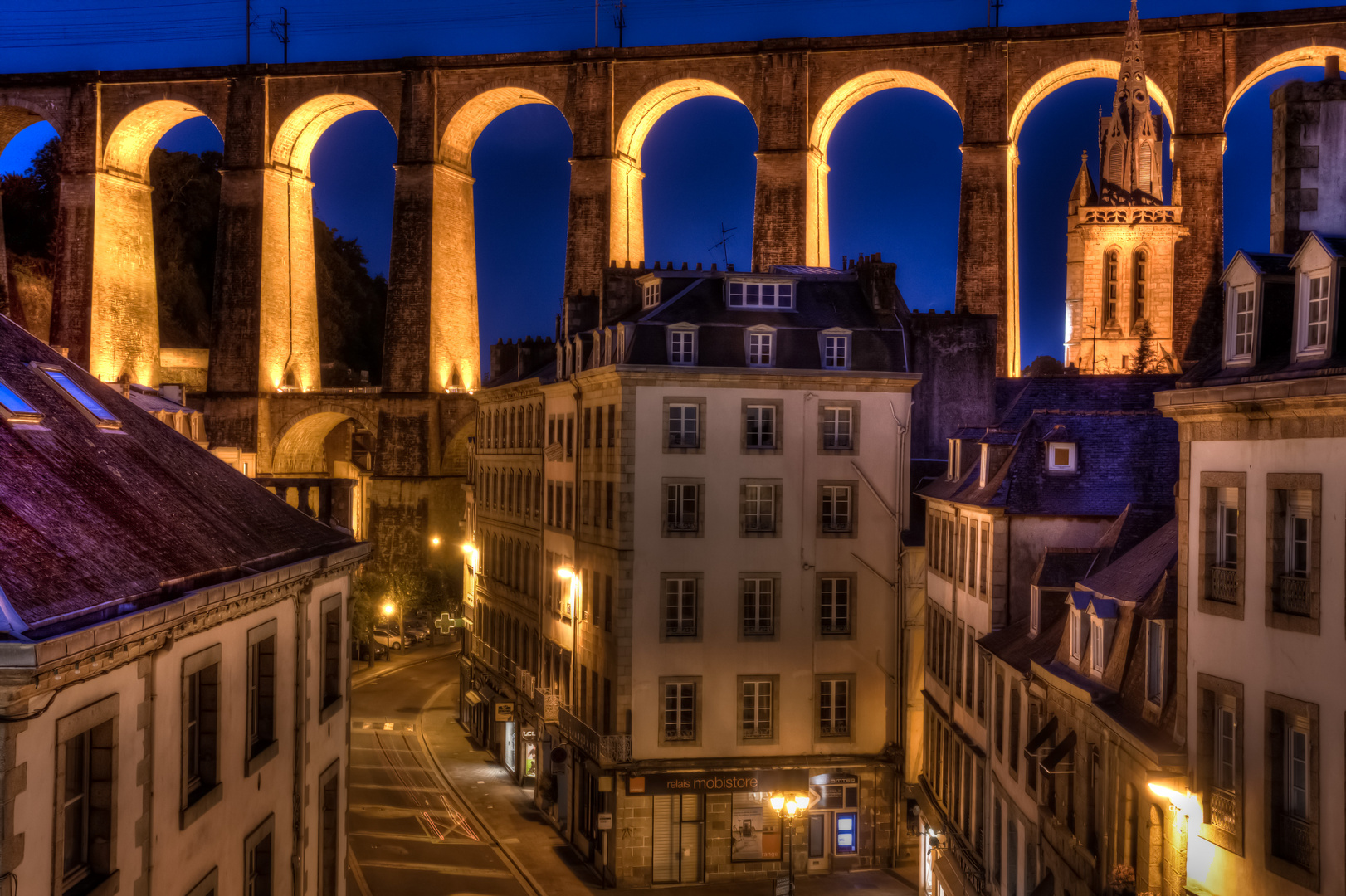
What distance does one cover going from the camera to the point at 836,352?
30906 mm

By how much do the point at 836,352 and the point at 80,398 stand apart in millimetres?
20694

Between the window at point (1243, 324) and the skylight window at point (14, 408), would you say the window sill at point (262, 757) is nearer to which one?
the skylight window at point (14, 408)

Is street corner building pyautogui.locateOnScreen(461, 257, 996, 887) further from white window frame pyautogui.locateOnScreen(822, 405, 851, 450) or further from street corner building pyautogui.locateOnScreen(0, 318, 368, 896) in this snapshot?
street corner building pyautogui.locateOnScreen(0, 318, 368, 896)

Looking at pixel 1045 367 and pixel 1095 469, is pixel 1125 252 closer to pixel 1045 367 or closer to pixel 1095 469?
pixel 1045 367

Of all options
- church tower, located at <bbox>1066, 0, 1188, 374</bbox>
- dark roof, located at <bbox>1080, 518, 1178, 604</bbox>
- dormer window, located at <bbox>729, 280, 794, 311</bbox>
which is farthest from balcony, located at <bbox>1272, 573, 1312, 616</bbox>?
church tower, located at <bbox>1066, 0, 1188, 374</bbox>

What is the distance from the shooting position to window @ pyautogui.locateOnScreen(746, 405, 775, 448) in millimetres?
30234

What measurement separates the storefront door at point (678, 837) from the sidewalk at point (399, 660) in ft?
80.9

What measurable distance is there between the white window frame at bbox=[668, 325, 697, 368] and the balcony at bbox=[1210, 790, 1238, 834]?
63.1 ft

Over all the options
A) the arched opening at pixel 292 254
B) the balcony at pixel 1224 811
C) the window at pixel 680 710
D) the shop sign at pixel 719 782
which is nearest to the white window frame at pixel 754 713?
the shop sign at pixel 719 782

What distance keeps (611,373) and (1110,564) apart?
14.6m

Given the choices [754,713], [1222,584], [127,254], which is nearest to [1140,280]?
[754,713]

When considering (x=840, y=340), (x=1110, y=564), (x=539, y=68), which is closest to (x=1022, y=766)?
(x=1110, y=564)

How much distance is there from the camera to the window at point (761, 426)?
3023 centimetres

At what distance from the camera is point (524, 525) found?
40000 mm
